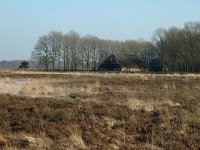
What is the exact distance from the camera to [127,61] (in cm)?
12262

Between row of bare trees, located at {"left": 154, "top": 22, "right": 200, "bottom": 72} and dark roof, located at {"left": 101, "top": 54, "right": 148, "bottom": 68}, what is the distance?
40.1 feet

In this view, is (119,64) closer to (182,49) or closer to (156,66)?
(156,66)

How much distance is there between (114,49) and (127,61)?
84.0ft

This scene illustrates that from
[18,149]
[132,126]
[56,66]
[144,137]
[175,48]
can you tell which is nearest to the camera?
[18,149]

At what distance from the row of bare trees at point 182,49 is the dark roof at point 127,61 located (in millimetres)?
12225

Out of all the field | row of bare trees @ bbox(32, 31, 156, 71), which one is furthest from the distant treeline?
the field

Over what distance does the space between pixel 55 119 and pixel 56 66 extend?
116268mm

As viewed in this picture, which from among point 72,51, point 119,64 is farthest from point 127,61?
point 72,51

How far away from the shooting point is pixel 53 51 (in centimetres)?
12331

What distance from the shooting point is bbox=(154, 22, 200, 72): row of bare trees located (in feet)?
335

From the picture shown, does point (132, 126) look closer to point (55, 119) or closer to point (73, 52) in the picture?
point (55, 119)

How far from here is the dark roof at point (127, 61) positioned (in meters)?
120

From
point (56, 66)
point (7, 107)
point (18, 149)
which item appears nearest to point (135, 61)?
point (56, 66)

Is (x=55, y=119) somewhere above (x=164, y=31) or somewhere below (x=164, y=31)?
below
